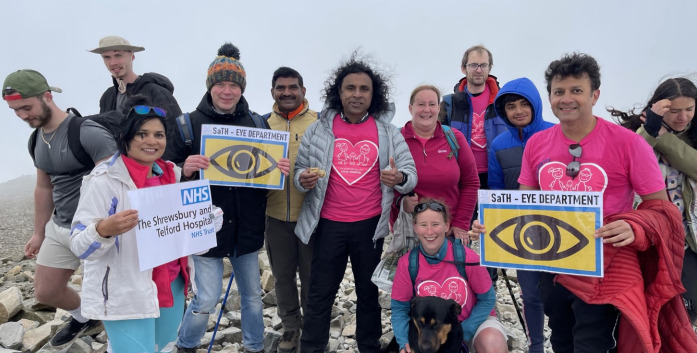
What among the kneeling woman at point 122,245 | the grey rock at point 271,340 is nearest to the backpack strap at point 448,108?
the grey rock at point 271,340

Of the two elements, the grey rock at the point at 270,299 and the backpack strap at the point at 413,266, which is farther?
the grey rock at the point at 270,299

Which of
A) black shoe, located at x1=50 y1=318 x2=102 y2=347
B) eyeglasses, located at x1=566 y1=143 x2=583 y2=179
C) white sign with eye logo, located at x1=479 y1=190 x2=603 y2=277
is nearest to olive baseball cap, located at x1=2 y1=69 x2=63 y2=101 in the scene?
black shoe, located at x1=50 y1=318 x2=102 y2=347

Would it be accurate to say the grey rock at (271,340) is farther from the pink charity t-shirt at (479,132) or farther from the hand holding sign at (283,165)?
the pink charity t-shirt at (479,132)

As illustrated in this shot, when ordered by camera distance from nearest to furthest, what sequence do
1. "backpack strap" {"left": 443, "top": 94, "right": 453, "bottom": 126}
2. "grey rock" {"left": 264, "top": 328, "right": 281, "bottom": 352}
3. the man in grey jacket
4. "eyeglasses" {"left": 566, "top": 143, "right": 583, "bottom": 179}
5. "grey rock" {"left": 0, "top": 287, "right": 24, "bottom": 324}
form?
"eyeglasses" {"left": 566, "top": 143, "right": 583, "bottom": 179} < the man in grey jacket < "grey rock" {"left": 264, "top": 328, "right": 281, "bottom": 352} < "backpack strap" {"left": 443, "top": 94, "right": 453, "bottom": 126} < "grey rock" {"left": 0, "top": 287, "right": 24, "bottom": 324}

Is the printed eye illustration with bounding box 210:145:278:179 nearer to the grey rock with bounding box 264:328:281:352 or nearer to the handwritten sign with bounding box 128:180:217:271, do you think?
the handwritten sign with bounding box 128:180:217:271

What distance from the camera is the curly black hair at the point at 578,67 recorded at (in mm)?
3023

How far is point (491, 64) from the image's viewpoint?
20.2ft

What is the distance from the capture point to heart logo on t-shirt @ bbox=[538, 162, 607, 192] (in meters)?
2.94

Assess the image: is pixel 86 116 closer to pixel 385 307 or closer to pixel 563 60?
pixel 563 60

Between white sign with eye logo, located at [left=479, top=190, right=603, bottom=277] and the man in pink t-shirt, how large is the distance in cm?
13

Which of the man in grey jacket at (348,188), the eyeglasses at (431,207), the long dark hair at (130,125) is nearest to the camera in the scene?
the long dark hair at (130,125)

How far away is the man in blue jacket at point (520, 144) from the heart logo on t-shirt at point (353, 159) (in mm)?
1368

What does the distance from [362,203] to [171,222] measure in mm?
1852

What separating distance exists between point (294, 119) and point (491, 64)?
10.6 feet
